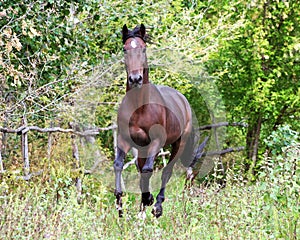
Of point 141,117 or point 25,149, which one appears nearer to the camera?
point 141,117

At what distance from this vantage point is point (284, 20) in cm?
1418

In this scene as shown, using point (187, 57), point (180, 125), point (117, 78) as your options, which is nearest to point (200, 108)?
point (187, 57)

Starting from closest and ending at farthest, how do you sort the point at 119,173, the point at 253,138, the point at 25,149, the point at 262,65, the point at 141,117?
the point at 119,173 < the point at 141,117 < the point at 25,149 < the point at 262,65 < the point at 253,138

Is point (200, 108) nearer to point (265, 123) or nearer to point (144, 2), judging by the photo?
point (265, 123)

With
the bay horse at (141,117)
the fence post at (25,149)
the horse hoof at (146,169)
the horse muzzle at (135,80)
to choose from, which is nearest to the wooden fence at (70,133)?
the fence post at (25,149)

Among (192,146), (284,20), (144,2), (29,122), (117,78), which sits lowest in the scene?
(192,146)

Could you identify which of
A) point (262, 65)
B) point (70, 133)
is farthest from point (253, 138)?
point (70, 133)

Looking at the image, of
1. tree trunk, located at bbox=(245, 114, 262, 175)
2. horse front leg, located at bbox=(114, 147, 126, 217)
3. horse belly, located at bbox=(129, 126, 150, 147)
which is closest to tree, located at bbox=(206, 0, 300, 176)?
tree trunk, located at bbox=(245, 114, 262, 175)

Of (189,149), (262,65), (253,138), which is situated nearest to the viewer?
(189,149)

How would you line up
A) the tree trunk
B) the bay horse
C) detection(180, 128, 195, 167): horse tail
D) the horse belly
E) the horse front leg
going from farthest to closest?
the tree trunk, detection(180, 128, 195, 167): horse tail, the horse belly, the horse front leg, the bay horse

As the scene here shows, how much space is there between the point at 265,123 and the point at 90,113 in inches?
248

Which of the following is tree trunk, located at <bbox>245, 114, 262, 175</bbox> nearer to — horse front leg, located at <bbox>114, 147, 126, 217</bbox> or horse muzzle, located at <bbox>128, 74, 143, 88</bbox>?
horse front leg, located at <bbox>114, 147, 126, 217</bbox>

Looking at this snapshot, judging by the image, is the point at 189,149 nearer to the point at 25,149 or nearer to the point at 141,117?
the point at 25,149

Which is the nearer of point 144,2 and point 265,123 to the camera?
point 144,2
